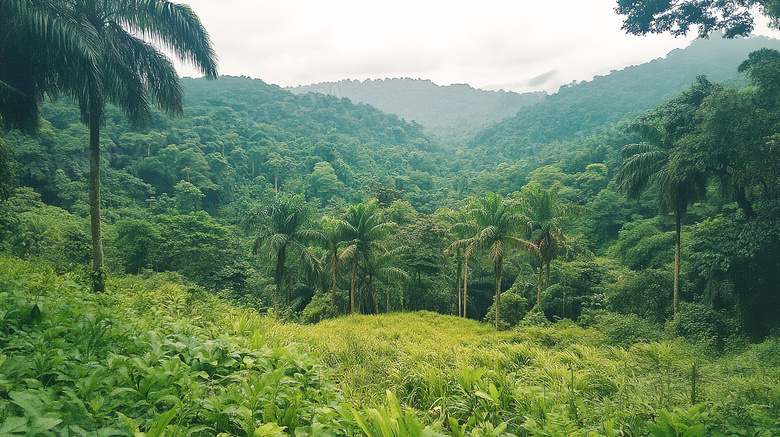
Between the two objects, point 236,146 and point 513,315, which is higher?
point 236,146

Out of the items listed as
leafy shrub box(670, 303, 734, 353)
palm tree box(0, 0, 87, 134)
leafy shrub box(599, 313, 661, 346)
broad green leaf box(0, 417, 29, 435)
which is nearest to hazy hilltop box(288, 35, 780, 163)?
leafy shrub box(670, 303, 734, 353)

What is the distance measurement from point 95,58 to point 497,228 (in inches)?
473

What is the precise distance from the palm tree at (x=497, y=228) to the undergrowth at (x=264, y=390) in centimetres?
738

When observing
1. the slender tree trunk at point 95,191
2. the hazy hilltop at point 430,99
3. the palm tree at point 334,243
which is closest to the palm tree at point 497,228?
the palm tree at point 334,243

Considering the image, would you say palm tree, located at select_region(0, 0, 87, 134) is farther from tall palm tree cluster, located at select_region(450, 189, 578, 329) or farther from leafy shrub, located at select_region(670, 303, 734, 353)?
leafy shrub, located at select_region(670, 303, 734, 353)

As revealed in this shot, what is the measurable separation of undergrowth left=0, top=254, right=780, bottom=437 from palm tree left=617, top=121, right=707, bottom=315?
7122mm

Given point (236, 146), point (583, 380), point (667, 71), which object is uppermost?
point (667, 71)

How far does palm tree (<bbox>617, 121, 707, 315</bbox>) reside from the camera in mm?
10414

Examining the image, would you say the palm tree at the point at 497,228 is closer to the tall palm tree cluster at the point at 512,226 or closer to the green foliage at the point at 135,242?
the tall palm tree cluster at the point at 512,226

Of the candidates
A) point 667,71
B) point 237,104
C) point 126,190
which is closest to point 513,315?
point 126,190

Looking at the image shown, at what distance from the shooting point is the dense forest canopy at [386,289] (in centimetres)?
246

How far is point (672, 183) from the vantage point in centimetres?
1145

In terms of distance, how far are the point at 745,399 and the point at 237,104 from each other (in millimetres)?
69571

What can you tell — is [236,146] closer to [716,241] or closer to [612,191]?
[612,191]
